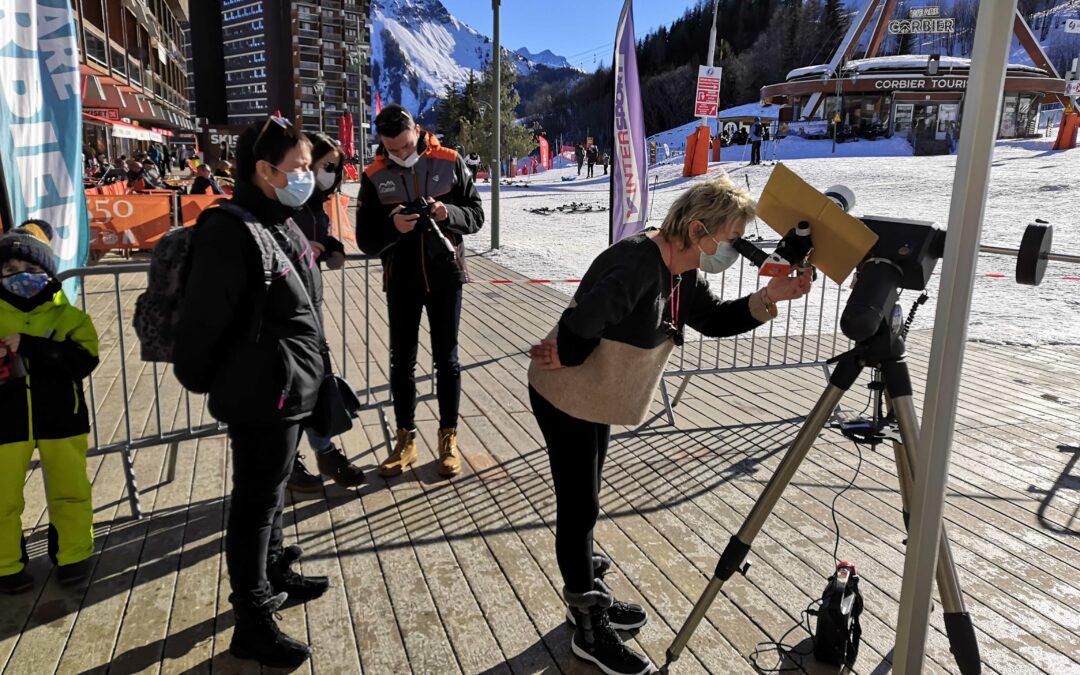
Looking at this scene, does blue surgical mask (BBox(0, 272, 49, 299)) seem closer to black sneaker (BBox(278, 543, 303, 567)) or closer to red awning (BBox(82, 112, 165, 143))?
black sneaker (BBox(278, 543, 303, 567))

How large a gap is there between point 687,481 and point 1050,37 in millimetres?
125929

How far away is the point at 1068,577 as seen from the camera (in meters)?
3.20

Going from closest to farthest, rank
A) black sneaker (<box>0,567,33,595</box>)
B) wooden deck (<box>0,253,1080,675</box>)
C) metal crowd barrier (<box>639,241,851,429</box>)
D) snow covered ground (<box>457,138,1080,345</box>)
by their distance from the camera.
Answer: wooden deck (<box>0,253,1080,675</box>) → black sneaker (<box>0,567,33,595</box>) → metal crowd barrier (<box>639,241,851,429</box>) → snow covered ground (<box>457,138,1080,345</box>)

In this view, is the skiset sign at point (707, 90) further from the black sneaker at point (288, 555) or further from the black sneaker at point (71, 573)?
the black sneaker at point (71, 573)

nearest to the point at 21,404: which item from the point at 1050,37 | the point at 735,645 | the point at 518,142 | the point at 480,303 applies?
the point at 735,645

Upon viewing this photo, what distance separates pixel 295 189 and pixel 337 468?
1.84m

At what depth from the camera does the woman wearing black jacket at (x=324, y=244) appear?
3699mm

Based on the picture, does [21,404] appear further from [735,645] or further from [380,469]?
[735,645]

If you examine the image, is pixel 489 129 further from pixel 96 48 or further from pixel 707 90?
pixel 96 48

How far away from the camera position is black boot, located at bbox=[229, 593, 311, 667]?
2523mm

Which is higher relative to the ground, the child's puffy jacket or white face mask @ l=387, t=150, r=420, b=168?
white face mask @ l=387, t=150, r=420, b=168

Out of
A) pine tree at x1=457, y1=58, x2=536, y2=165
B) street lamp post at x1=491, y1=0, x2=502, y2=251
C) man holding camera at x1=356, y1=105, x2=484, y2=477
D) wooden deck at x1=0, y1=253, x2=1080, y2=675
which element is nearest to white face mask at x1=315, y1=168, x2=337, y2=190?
man holding camera at x1=356, y1=105, x2=484, y2=477

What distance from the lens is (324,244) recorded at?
373 cm

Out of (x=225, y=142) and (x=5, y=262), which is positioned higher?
(x=225, y=142)
